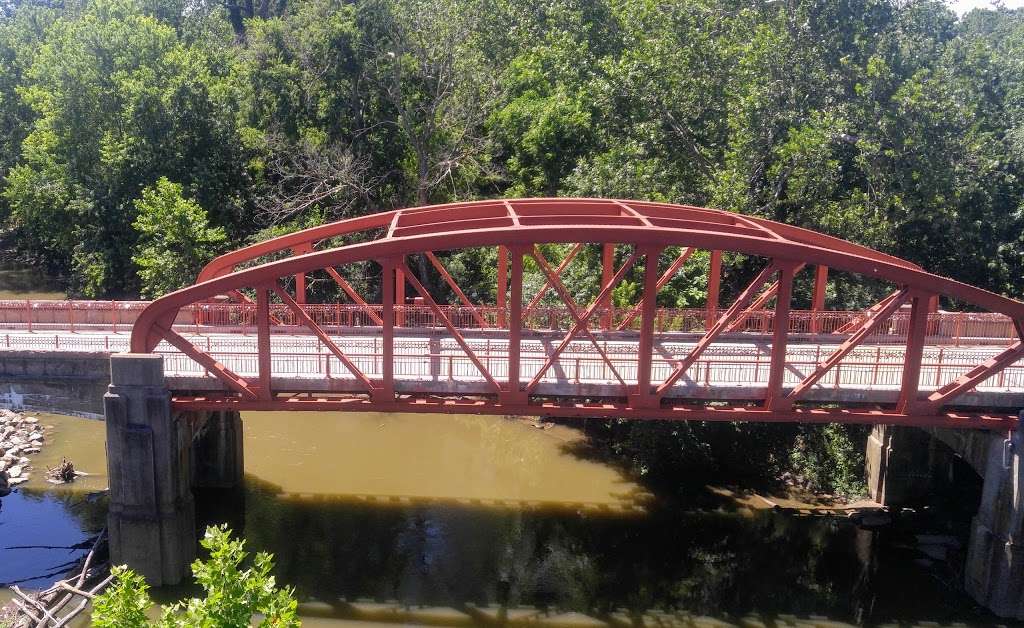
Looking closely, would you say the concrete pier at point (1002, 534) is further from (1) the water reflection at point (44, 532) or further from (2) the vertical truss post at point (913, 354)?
(1) the water reflection at point (44, 532)

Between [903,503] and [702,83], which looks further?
[702,83]

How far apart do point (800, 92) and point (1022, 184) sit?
754 cm

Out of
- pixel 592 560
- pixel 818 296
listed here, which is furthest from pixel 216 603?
pixel 818 296

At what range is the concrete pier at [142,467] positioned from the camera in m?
16.4

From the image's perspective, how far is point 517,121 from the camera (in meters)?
35.0

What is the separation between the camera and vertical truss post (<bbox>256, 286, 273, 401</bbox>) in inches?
634

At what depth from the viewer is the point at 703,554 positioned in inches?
770

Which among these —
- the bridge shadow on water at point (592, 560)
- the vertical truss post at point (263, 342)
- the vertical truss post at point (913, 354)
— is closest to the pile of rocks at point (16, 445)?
the bridge shadow on water at point (592, 560)

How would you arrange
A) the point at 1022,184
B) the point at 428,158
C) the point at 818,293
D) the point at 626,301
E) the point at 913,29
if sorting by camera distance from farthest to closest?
the point at 428,158 → the point at 913,29 → the point at 1022,184 → the point at 626,301 → the point at 818,293

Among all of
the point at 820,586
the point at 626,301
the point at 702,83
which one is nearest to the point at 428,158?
the point at 702,83

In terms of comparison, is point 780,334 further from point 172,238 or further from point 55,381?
point 172,238

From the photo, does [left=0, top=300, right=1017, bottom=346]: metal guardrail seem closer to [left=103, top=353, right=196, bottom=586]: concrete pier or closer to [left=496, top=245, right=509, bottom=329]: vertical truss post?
[left=496, top=245, right=509, bottom=329]: vertical truss post

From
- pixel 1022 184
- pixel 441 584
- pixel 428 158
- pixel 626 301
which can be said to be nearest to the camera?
pixel 441 584

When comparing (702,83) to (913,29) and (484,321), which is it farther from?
(484,321)
